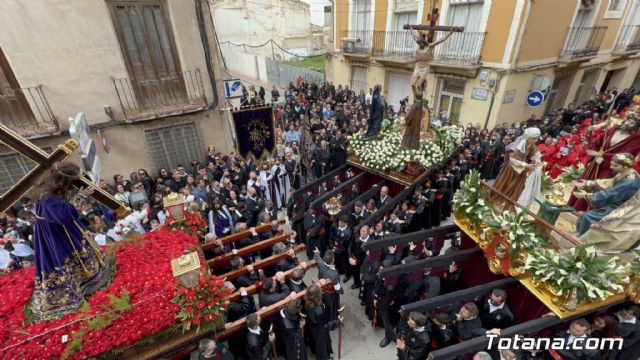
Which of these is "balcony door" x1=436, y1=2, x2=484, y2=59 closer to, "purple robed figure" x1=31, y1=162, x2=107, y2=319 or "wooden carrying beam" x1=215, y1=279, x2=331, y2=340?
"wooden carrying beam" x1=215, y1=279, x2=331, y2=340

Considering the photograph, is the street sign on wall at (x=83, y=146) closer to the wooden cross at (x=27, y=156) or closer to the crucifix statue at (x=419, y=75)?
the wooden cross at (x=27, y=156)

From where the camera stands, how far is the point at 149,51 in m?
9.66

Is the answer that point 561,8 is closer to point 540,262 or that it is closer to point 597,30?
point 597,30

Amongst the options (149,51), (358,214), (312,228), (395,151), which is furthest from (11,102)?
(395,151)

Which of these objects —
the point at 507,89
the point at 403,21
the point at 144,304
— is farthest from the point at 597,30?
the point at 144,304

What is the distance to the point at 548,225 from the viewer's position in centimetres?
495

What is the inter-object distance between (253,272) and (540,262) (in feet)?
16.9

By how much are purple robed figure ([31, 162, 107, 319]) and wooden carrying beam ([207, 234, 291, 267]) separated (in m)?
2.17

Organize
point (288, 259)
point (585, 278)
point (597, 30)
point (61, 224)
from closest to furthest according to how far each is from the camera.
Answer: point (61, 224), point (585, 278), point (288, 259), point (597, 30)

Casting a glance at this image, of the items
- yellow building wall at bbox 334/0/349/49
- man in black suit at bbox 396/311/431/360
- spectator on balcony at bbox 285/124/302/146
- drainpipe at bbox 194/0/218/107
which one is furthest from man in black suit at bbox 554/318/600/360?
yellow building wall at bbox 334/0/349/49

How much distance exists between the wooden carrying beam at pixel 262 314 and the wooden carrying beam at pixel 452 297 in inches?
72.2

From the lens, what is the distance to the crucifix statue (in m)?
7.53

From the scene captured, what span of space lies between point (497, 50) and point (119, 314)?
16.1 meters

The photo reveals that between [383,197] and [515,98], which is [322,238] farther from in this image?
[515,98]
